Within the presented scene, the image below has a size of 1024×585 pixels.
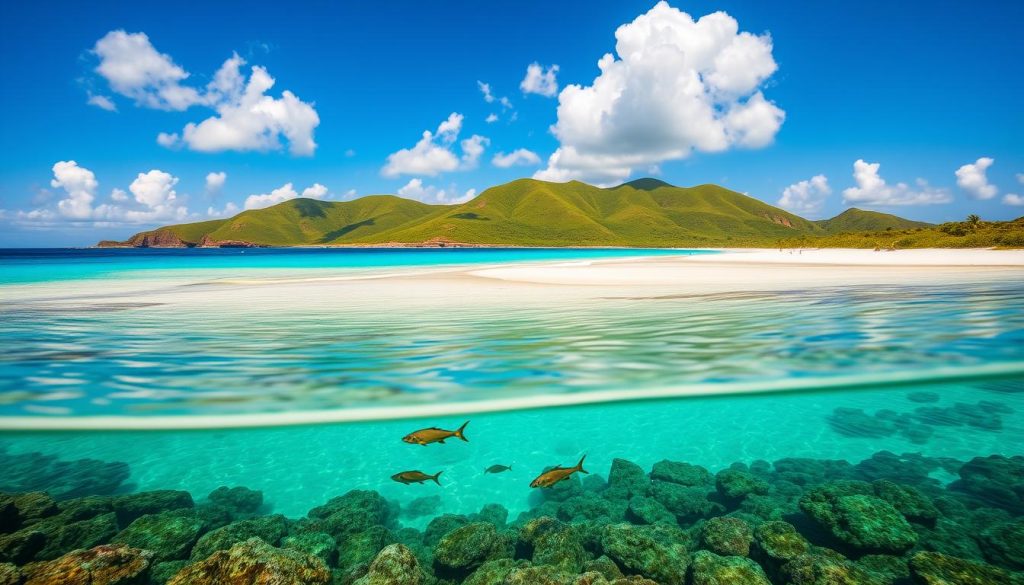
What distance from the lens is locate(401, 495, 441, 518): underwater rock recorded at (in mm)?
10445

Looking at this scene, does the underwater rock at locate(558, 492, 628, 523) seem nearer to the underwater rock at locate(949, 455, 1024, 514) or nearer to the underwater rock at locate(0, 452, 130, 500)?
the underwater rock at locate(949, 455, 1024, 514)

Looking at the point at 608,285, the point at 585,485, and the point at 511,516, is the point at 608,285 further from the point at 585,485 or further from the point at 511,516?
the point at 511,516

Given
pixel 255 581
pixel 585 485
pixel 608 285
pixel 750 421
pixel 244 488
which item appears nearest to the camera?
pixel 255 581

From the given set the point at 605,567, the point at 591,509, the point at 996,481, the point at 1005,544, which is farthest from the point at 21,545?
the point at 996,481

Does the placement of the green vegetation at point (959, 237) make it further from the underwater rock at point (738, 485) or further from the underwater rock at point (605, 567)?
the underwater rock at point (605, 567)

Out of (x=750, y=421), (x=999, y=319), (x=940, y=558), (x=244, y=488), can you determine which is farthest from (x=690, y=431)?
(x=244, y=488)

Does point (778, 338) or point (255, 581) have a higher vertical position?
point (778, 338)

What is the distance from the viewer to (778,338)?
10.4 metres

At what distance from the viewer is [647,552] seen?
6.38m

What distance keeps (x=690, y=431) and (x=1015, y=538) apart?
351 inches

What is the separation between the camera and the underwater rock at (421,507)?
10445 mm

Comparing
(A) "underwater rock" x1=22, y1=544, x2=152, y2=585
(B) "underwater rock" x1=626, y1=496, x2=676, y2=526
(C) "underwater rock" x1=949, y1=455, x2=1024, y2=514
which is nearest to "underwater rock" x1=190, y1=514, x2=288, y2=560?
(A) "underwater rock" x1=22, y1=544, x2=152, y2=585

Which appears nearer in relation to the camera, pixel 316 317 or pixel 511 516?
pixel 511 516

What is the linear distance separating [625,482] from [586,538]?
3.35 metres
